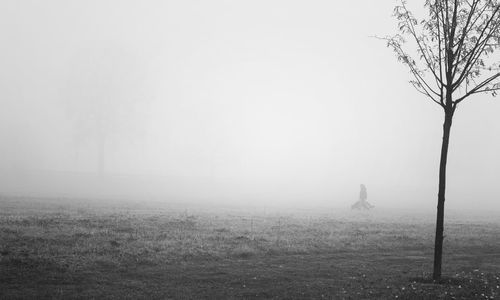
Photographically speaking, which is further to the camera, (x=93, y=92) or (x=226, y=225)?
(x=93, y=92)

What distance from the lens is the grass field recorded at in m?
12.5

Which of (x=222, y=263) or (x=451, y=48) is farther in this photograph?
(x=222, y=263)

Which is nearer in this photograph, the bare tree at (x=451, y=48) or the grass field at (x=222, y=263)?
the grass field at (x=222, y=263)

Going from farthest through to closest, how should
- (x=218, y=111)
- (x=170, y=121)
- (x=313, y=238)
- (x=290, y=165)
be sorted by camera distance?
(x=290, y=165) < (x=170, y=121) < (x=218, y=111) < (x=313, y=238)

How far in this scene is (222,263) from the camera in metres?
16.3

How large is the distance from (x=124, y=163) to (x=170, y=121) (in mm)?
57484

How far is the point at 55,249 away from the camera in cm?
1614

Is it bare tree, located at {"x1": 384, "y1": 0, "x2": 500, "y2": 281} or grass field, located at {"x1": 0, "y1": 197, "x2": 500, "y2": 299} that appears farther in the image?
bare tree, located at {"x1": 384, "y1": 0, "x2": 500, "y2": 281}

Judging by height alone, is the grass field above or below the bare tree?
below

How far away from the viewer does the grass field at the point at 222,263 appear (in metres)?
12.5

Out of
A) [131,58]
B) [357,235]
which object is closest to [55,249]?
[357,235]

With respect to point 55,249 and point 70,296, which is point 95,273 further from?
point 55,249

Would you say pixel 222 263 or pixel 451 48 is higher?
pixel 451 48

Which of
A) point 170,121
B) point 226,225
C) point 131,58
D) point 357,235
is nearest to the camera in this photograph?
point 357,235
